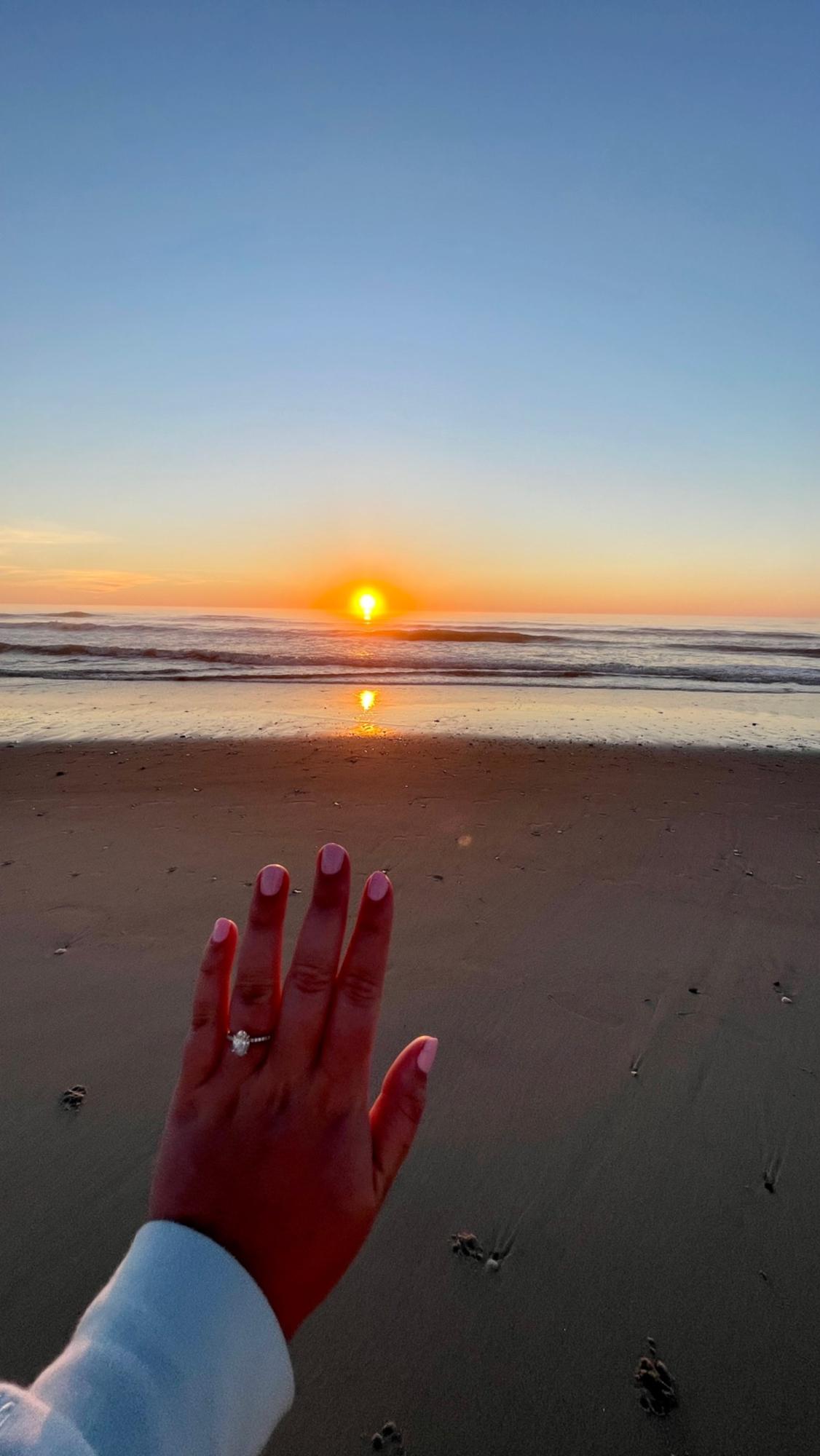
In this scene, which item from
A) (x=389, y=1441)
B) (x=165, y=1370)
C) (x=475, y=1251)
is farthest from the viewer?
(x=475, y=1251)

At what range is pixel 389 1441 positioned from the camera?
1751 mm

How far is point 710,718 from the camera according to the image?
13.7m

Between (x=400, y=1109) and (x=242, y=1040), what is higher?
(x=242, y=1040)

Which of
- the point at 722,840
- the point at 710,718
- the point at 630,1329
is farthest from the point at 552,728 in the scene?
the point at 630,1329

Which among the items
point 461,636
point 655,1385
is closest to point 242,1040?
point 655,1385

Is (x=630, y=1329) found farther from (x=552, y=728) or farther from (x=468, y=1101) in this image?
(x=552, y=728)

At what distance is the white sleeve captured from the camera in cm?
91

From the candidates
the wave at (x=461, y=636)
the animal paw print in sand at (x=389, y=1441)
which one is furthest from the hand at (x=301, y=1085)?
the wave at (x=461, y=636)

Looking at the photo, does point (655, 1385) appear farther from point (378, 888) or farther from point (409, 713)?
point (409, 713)

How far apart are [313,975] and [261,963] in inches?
4.5

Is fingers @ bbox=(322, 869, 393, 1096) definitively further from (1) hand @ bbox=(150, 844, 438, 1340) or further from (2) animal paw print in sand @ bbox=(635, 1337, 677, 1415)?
(2) animal paw print in sand @ bbox=(635, 1337, 677, 1415)

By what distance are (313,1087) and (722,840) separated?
559 centimetres

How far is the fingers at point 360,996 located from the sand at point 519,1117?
106 cm

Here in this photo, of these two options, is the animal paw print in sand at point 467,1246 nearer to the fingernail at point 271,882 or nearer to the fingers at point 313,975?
the fingers at point 313,975
